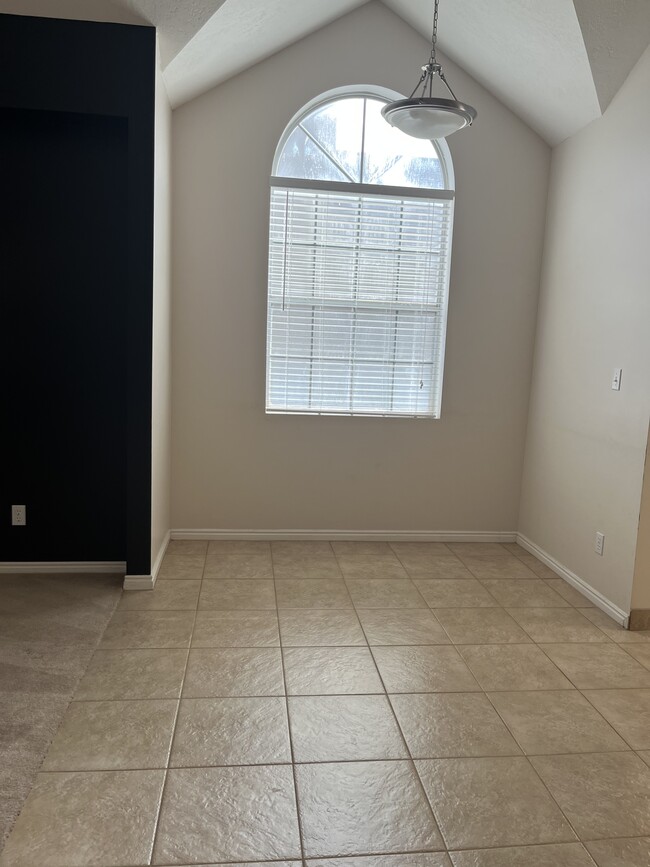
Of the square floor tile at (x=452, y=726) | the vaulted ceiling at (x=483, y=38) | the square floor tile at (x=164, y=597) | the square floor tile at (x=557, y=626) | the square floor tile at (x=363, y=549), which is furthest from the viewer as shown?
the square floor tile at (x=363, y=549)

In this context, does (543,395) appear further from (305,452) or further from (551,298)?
(305,452)

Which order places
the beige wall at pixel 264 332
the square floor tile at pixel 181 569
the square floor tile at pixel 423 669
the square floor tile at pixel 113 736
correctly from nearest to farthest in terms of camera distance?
the square floor tile at pixel 113 736
the square floor tile at pixel 423 669
the square floor tile at pixel 181 569
the beige wall at pixel 264 332

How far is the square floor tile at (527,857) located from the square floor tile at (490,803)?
0.9 inches

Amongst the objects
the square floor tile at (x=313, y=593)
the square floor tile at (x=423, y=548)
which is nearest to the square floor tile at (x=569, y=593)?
the square floor tile at (x=423, y=548)

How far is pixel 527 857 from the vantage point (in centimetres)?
173

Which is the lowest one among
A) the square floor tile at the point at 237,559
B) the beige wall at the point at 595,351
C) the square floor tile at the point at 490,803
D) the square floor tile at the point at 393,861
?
the square floor tile at the point at 393,861

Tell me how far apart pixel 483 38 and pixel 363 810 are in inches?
146

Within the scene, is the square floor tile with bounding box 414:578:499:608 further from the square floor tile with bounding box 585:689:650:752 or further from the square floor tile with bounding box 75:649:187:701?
the square floor tile with bounding box 75:649:187:701

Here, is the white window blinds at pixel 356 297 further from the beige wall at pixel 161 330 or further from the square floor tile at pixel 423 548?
the square floor tile at pixel 423 548

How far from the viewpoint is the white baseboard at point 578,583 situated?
3.31 m

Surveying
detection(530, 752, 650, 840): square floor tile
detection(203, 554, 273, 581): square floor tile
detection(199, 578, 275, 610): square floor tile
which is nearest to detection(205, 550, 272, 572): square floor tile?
detection(203, 554, 273, 581): square floor tile

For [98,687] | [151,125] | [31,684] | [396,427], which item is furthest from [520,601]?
[151,125]

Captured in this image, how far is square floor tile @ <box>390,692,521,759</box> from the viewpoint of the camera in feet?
7.18

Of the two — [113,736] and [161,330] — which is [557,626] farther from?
[161,330]
